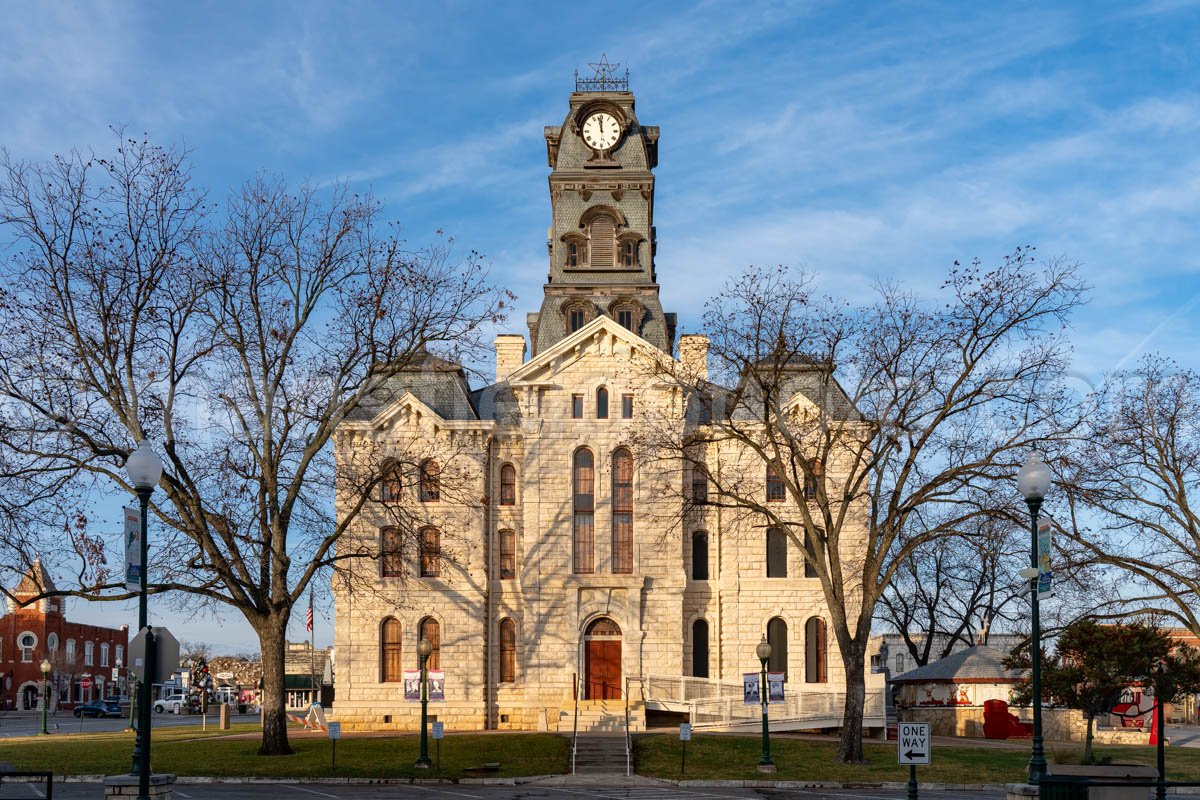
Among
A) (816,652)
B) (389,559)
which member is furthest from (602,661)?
(389,559)

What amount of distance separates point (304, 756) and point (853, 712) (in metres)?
14.8

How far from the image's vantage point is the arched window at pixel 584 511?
49.2m

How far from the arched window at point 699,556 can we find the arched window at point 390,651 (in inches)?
447

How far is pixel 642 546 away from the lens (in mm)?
48656

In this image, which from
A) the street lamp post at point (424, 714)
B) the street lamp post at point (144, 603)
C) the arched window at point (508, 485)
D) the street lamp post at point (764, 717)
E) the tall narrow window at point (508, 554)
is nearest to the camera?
the street lamp post at point (144, 603)

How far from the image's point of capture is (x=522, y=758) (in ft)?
121

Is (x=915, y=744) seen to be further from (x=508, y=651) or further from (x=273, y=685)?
(x=508, y=651)

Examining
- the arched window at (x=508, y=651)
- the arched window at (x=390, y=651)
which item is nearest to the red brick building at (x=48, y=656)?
the arched window at (x=390, y=651)

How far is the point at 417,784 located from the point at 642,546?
18285 mm

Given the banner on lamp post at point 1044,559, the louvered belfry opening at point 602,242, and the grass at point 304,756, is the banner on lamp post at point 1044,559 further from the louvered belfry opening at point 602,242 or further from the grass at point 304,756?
the louvered belfry opening at point 602,242

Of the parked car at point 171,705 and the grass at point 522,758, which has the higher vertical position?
the grass at point 522,758

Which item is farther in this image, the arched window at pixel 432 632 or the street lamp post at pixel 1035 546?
the arched window at pixel 432 632

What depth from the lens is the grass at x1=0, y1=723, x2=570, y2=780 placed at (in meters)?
32.4

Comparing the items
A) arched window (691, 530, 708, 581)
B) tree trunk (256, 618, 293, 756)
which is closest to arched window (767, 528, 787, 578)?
arched window (691, 530, 708, 581)
